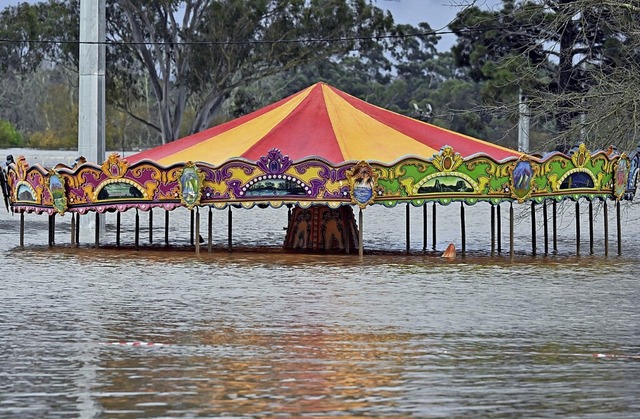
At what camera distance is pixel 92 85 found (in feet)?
95.2

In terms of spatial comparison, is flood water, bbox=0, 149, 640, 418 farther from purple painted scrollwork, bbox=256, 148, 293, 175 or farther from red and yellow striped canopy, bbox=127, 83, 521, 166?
red and yellow striped canopy, bbox=127, 83, 521, 166

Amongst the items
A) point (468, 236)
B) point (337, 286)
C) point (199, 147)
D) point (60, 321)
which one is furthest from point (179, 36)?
point (60, 321)

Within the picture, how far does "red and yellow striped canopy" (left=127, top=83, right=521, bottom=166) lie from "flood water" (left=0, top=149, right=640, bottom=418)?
1701mm

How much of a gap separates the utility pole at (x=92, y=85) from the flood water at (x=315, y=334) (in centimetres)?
486

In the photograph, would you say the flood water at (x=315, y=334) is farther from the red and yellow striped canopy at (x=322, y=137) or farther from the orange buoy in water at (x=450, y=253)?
the red and yellow striped canopy at (x=322, y=137)

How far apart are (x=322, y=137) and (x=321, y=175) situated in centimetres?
173

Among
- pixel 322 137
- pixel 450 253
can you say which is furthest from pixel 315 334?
pixel 322 137

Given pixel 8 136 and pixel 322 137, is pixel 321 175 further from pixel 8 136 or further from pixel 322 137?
pixel 8 136

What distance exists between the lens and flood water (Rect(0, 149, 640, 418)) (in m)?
9.53

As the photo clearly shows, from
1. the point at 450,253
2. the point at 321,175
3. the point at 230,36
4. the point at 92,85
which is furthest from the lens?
the point at 230,36

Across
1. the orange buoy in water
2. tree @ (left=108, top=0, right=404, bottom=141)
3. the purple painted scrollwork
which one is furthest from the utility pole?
tree @ (left=108, top=0, right=404, bottom=141)

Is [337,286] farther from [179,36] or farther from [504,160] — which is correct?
[179,36]

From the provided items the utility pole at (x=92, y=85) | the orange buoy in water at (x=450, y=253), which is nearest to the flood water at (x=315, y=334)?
the orange buoy in water at (x=450, y=253)

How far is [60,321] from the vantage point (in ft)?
45.9
